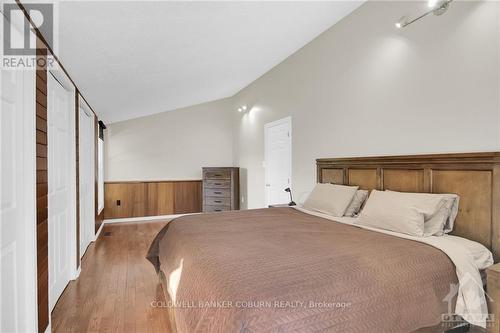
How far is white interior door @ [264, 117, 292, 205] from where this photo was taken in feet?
14.1

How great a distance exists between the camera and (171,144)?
622cm

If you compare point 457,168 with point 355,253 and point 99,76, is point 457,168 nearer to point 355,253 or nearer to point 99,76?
point 355,253

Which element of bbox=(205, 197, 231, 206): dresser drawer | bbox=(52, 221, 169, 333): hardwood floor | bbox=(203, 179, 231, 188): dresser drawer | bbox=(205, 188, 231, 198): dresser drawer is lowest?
bbox=(52, 221, 169, 333): hardwood floor

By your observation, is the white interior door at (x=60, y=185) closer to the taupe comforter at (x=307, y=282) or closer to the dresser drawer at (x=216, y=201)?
the taupe comforter at (x=307, y=282)

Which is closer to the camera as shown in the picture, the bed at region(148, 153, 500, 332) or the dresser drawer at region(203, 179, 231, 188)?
the bed at region(148, 153, 500, 332)

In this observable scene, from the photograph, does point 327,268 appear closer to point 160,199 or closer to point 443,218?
point 443,218

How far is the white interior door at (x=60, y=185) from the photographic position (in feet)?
7.41

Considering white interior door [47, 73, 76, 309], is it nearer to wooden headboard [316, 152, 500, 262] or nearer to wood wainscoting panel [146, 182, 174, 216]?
wooden headboard [316, 152, 500, 262]

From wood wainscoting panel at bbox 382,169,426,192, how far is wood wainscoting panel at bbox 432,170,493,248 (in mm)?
188

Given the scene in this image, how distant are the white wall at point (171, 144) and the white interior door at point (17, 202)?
14.5ft

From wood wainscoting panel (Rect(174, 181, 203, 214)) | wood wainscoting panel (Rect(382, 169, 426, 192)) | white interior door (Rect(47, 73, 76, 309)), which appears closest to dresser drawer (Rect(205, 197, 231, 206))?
wood wainscoting panel (Rect(174, 181, 203, 214))

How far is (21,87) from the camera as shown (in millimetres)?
1572

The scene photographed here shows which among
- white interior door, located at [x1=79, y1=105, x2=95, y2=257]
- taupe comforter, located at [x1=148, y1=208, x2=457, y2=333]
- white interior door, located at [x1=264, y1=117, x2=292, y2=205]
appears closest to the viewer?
taupe comforter, located at [x1=148, y1=208, x2=457, y2=333]

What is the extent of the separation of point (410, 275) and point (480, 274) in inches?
24.2
